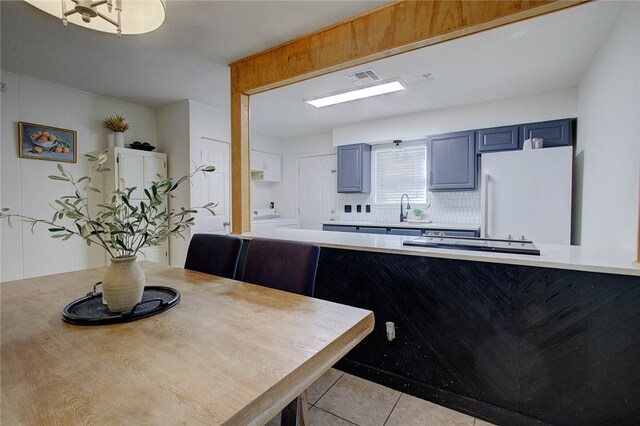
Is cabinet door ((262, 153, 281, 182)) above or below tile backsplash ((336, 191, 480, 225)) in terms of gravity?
above

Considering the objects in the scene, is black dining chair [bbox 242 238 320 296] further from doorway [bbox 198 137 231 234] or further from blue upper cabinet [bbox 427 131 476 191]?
blue upper cabinet [bbox 427 131 476 191]

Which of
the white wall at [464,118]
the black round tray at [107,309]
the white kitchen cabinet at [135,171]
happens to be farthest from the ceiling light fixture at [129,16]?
the white wall at [464,118]

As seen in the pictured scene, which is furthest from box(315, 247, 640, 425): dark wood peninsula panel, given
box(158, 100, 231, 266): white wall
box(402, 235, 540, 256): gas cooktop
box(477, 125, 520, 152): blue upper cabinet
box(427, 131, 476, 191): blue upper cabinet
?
box(158, 100, 231, 266): white wall

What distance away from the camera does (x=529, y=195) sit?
2988 mm

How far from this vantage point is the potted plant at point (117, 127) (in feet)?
11.4

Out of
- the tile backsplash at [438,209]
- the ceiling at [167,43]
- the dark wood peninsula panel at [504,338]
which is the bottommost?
the dark wood peninsula panel at [504,338]

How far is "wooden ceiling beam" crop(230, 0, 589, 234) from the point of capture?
5.33 feet

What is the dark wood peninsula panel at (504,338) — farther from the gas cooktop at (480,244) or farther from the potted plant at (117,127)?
the potted plant at (117,127)

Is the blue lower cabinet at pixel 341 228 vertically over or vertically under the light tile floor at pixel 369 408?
over

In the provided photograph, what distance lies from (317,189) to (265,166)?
1073 millimetres

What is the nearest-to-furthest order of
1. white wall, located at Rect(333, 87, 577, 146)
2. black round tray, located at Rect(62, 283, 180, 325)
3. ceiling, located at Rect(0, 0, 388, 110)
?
black round tray, located at Rect(62, 283, 180, 325)
ceiling, located at Rect(0, 0, 388, 110)
white wall, located at Rect(333, 87, 577, 146)

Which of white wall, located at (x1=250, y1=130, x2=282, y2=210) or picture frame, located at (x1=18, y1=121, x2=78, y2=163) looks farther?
white wall, located at (x1=250, y1=130, x2=282, y2=210)

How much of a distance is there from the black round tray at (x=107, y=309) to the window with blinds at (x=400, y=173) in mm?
3952

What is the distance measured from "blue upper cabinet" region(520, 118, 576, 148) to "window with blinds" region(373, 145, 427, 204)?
53.8 inches
